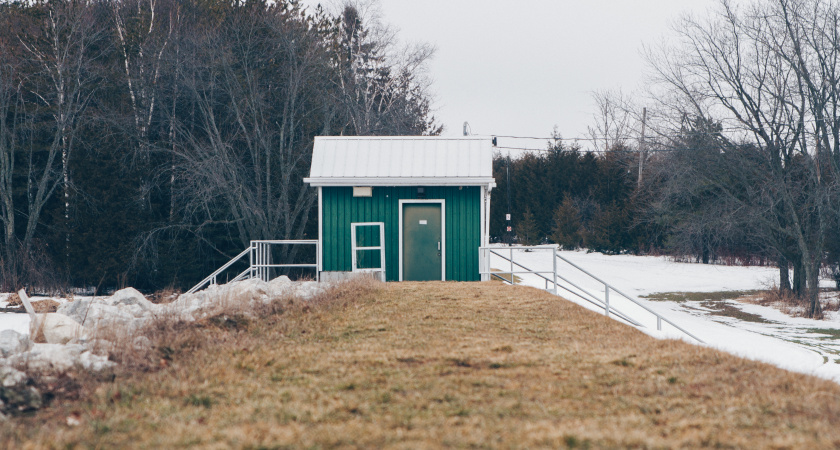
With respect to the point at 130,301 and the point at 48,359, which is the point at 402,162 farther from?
the point at 48,359

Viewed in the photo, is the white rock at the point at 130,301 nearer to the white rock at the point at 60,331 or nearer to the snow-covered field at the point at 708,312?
the snow-covered field at the point at 708,312

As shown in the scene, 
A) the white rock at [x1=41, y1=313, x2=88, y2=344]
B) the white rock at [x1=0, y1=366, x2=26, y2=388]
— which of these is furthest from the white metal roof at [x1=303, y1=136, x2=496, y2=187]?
the white rock at [x1=0, y1=366, x2=26, y2=388]

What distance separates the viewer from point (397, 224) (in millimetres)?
15555

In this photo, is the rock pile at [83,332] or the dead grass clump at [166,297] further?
the dead grass clump at [166,297]

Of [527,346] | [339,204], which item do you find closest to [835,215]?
[339,204]

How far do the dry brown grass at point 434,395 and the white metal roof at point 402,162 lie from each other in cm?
719

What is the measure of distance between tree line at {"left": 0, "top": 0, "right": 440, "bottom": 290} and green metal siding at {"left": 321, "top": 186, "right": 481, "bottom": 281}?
7385 mm

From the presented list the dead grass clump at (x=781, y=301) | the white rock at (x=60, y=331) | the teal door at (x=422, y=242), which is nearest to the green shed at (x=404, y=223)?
the teal door at (x=422, y=242)

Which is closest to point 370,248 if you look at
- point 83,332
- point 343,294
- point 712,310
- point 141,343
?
point 343,294

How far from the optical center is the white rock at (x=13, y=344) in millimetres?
6621

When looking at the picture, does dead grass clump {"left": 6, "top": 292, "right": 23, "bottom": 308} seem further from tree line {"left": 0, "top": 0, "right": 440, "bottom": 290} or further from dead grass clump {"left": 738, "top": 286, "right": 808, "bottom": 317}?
dead grass clump {"left": 738, "top": 286, "right": 808, "bottom": 317}

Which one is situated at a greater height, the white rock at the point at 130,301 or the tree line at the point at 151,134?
the tree line at the point at 151,134

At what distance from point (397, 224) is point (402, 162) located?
152 cm

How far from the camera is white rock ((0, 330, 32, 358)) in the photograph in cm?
662
